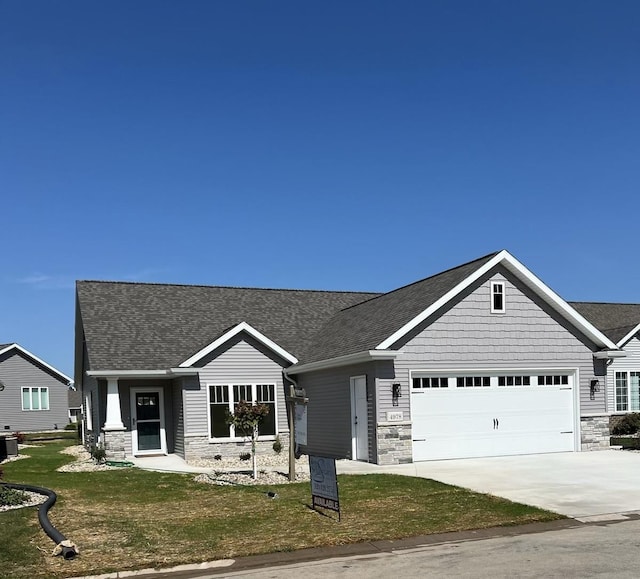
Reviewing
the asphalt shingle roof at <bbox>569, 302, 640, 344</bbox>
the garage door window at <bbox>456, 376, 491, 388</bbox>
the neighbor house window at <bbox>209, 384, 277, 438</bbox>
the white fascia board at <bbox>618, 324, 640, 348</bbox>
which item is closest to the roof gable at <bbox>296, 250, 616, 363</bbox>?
the neighbor house window at <bbox>209, 384, 277, 438</bbox>

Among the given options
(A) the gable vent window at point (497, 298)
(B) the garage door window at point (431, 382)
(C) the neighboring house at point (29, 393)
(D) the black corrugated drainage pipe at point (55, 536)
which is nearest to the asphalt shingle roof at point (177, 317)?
(B) the garage door window at point (431, 382)

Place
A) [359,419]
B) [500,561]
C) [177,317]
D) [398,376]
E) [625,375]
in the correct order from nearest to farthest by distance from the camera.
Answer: [500,561] → [398,376] → [359,419] → [177,317] → [625,375]

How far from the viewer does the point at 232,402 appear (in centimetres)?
2269

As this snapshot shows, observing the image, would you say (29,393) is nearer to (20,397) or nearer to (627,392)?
(20,397)

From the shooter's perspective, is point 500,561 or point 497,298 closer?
point 500,561

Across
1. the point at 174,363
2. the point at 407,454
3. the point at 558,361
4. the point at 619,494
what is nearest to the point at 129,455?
the point at 174,363

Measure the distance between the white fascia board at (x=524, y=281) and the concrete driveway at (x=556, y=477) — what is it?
3.32 m

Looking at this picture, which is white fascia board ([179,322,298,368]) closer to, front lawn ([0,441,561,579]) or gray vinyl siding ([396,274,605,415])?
A: gray vinyl siding ([396,274,605,415])

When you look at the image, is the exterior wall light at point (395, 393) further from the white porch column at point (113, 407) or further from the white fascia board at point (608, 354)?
the white porch column at point (113, 407)

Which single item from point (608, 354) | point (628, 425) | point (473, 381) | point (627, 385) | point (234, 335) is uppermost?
point (234, 335)

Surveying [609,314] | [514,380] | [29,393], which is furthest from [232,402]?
[29,393]

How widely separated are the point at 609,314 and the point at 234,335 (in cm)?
2236

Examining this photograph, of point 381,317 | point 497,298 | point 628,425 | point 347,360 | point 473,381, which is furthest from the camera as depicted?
point 628,425

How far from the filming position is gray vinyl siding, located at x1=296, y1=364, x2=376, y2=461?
19.0m
